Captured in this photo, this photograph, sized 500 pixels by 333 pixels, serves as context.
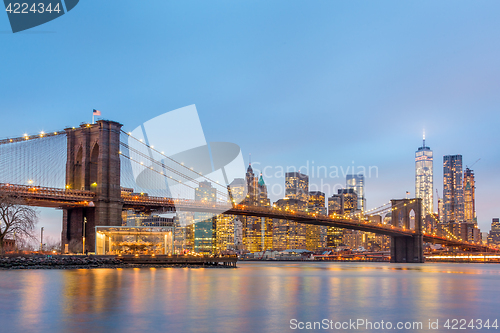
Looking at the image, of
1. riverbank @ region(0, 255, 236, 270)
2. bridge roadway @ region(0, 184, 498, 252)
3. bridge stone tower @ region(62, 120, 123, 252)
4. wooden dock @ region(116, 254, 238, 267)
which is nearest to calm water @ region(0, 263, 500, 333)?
riverbank @ region(0, 255, 236, 270)

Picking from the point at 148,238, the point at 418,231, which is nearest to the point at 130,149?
the point at 148,238

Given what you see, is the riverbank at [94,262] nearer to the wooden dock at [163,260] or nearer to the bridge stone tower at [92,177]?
the wooden dock at [163,260]

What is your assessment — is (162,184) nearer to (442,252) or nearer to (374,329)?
(374,329)

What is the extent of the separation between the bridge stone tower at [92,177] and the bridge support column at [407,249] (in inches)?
3050

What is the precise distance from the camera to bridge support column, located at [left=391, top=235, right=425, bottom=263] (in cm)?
11594

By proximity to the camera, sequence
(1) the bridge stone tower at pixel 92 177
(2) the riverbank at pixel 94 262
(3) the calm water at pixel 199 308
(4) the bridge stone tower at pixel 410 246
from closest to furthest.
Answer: (3) the calm water at pixel 199 308, (2) the riverbank at pixel 94 262, (1) the bridge stone tower at pixel 92 177, (4) the bridge stone tower at pixel 410 246

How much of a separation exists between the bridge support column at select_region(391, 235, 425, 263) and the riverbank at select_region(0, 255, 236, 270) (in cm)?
6752

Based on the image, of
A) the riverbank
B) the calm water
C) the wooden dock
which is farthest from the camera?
the wooden dock

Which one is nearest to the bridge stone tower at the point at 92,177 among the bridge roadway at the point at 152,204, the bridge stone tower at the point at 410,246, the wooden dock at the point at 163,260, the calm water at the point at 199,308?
the bridge roadway at the point at 152,204

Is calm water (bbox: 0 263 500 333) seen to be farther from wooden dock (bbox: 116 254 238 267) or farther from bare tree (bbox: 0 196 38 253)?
wooden dock (bbox: 116 254 238 267)

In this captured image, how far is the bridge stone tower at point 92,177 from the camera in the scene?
199 feet

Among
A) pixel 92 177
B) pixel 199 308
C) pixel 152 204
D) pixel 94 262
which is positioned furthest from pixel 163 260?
pixel 199 308

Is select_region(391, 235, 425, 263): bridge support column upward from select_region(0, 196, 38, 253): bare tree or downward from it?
downward

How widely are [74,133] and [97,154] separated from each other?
4.21 m
